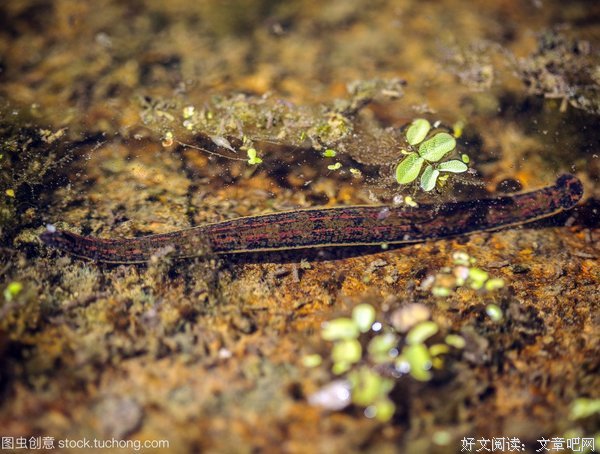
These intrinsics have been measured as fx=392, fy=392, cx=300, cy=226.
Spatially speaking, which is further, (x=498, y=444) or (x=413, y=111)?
(x=413, y=111)

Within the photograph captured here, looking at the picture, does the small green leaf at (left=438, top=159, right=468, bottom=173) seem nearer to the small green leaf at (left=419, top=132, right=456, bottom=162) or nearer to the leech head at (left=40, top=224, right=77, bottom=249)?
the small green leaf at (left=419, top=132, right=456, bottom=162)

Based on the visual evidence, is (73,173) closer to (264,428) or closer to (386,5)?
(264,428)

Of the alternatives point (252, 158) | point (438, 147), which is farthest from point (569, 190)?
point (252, 158)

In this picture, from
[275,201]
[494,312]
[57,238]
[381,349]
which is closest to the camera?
[381,349]

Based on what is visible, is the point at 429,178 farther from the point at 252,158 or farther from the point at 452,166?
the point at 252,158

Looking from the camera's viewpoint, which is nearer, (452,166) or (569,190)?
(452,166)

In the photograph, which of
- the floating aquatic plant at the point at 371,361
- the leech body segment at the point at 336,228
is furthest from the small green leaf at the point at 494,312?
the leech body segment at the point at 336,228

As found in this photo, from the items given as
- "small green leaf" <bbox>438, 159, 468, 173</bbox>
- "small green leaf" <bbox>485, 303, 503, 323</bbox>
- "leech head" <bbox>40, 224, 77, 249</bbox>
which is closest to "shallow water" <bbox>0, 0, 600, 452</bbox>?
"small green leaf" <bbox>485, 303, 503, 323</bbox>

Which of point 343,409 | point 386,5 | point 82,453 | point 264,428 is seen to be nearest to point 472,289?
point 343,409
